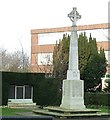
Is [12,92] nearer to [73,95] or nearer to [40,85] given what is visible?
[40,85]

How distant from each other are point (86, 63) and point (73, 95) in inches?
912

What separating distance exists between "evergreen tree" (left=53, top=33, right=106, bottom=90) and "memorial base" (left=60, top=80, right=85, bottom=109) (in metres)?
17.5

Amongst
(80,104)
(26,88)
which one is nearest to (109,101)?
(26,88)

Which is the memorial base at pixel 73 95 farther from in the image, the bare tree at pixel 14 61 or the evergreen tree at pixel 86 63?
the bare tree at pixel 14 61

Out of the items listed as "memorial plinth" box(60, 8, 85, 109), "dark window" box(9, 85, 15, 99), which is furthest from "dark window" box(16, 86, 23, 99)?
"memorial plinth" box(60, 8, 85, 109)

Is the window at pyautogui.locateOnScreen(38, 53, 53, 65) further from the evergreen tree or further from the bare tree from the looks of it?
the evergreen tree

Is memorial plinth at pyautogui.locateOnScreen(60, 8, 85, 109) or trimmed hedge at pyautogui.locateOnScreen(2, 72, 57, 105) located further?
trimmed hedge at pyautogui.locateOnScreen(2, 72, 57, 105)

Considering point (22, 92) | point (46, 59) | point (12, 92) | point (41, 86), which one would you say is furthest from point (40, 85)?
point (46, 59)

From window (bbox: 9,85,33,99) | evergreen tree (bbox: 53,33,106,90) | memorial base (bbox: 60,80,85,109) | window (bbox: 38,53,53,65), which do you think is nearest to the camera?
memorial base (bbox: 60,80,85,109)

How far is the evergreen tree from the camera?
44438 mm

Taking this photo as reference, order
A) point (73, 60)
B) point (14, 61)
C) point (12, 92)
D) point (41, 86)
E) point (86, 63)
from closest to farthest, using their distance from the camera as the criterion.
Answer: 1. point (73, 60)
2. point (12, 92)
3. point (41, 86)
4. point (86, 63)
5. point (14, 61)

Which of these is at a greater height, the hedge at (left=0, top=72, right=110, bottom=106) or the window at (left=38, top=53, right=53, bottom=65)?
the window at (left=38, top=53, right=53, bottom=65)

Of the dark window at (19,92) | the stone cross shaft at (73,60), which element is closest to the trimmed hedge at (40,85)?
the dark window at (19,92)

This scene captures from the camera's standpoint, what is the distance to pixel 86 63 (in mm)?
46750
